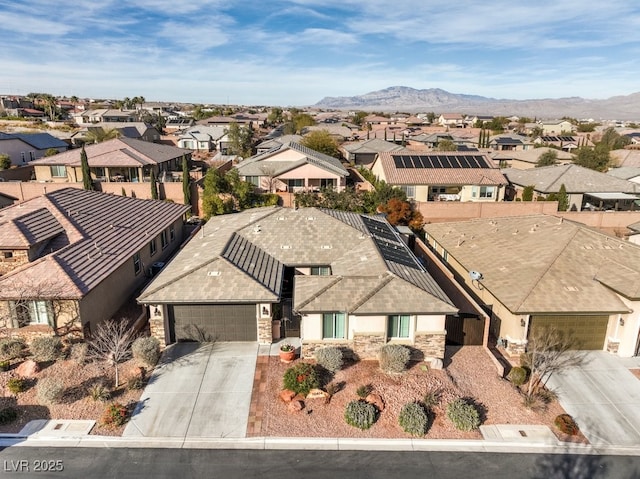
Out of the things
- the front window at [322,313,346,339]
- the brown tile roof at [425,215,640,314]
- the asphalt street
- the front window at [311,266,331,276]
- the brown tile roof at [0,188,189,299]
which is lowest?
the asphalt street

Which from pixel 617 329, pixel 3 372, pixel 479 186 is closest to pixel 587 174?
pixel 479 186

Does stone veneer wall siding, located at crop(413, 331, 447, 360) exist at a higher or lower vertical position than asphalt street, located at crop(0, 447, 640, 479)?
higher

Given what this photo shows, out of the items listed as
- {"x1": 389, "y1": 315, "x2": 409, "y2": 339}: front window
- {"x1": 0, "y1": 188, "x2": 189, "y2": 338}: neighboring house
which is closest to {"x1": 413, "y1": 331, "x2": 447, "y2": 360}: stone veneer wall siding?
{"x1": 389, "y1": 315, "x2": 409, "y2": 339}: front window

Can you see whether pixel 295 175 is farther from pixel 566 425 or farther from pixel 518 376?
pixel 566 425

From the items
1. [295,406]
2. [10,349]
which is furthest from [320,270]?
[10,349]

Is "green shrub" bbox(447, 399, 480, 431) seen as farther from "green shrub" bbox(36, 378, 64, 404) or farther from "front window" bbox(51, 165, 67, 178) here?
"front window" bbox(51, 165, 67, 178)

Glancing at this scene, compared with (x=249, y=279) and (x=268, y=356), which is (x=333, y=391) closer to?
(x=268, y=356)

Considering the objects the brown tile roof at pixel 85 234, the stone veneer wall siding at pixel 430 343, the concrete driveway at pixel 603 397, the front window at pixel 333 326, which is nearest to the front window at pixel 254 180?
the brown tile roof at pixel 85 234
